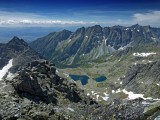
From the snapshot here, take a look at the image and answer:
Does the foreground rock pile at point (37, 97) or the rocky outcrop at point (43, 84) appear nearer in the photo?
the foreground rock pile at point (37, 97)

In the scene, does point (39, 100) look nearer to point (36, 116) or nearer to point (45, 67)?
point (36, 116)

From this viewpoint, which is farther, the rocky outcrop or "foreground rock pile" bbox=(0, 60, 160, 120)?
the rocky outcrop

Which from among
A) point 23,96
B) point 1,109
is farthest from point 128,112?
point 23,96

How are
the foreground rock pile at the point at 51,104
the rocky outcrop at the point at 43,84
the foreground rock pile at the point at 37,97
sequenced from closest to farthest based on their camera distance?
the foreground rock pile at the point at 51,104, the foreground rock pile at the point at 37,97, the rocky outcrop at the point at 43,84

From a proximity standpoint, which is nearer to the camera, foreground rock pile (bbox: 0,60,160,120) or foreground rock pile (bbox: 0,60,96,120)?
foreground rock pile (bbox: 0,60,160,120)

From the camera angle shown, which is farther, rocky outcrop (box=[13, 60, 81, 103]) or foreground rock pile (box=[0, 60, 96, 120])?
rocky outcrop (box=[13, 60, 81, 103])

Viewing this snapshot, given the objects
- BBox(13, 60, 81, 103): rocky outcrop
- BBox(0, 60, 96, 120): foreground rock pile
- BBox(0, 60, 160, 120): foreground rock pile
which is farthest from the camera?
BBox(13, 60, 81, 103): rocky outcrop

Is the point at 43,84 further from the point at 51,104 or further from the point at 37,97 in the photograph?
the point at 51,104

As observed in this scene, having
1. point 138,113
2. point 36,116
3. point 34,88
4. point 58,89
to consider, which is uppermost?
point 138,113

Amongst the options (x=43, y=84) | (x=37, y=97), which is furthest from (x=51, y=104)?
(x=43, y=84)

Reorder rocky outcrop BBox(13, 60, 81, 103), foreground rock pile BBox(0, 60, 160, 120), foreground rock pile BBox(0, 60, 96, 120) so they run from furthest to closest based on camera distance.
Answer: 1. rocky outcrop BBox(13, 60, 81, 103)
2. foreground rock pile BBox(0, 60, 96, 120)
3. foreground rock pile BBox(0, 60, 160, 120)

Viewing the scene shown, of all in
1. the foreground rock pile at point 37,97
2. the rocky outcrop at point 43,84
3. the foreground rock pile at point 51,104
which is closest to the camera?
the foreground rock pile at point 51,104
